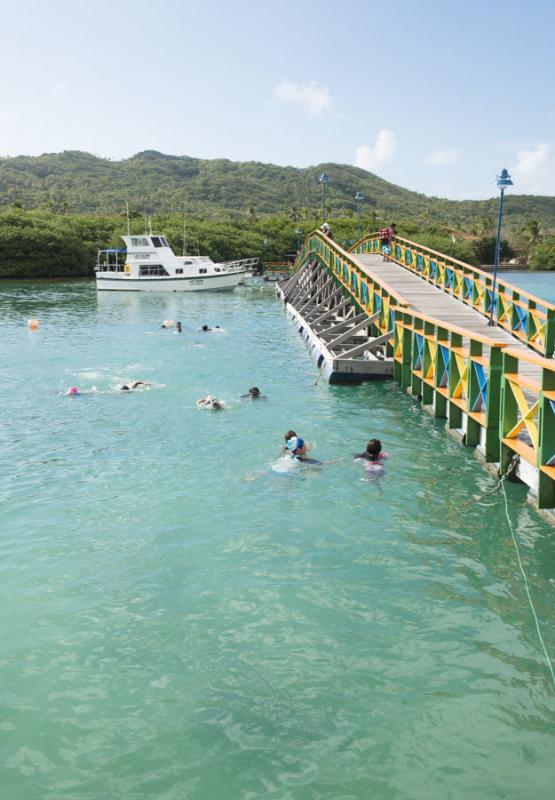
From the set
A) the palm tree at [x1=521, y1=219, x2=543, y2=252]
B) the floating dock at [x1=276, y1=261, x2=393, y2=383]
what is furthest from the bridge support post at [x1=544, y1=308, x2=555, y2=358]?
the palm tree at [x1=521, y1=219, x2=543, y2=252]

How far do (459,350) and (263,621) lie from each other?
328 inches

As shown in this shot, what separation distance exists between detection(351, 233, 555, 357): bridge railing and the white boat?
33.6m

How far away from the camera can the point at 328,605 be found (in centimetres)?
800

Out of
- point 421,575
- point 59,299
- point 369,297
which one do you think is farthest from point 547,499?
point 59,299

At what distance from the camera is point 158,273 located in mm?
65250

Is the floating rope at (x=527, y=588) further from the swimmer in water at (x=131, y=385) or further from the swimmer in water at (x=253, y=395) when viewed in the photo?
the swimmer in water at (x=131, y=385)

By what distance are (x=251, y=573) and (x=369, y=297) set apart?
18283mm

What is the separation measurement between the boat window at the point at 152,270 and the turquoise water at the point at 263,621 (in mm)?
50898

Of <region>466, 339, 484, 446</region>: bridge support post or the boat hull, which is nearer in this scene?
<region>466, 339, 484, 446</region>: bridge support post

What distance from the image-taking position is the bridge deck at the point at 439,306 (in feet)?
61.6

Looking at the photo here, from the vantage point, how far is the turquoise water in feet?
18.3

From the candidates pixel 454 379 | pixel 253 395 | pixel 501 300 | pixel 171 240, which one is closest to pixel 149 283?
pixel 171 240

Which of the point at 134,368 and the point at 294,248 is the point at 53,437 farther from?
the point at 294,248

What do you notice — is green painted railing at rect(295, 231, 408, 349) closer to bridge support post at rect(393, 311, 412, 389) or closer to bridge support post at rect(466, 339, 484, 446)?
bridge support post at rect(393, 311, 412, 389)
